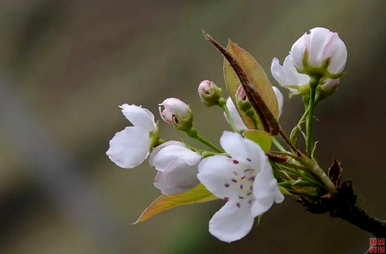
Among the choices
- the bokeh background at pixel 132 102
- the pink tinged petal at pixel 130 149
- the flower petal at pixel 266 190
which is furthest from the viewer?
the bokeh background at pixel 132 102

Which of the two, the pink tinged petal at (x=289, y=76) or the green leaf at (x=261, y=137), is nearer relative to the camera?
the green leaf at (x=261, y=137)

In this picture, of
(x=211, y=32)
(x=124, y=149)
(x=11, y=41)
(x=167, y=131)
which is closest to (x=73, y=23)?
(x=11, y=41)

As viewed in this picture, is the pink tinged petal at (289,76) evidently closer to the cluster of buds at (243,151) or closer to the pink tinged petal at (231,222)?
the cluster of buds at (243,151)

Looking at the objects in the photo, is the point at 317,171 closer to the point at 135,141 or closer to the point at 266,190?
the point at 266,190

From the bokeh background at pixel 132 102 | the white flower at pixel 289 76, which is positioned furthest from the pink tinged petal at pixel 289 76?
the bokeh background at pixel 132 102

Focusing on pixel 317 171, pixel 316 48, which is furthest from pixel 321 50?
pixel 317 171

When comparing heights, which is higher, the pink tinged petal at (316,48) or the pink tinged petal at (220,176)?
the pink tinged petal at (316,48)

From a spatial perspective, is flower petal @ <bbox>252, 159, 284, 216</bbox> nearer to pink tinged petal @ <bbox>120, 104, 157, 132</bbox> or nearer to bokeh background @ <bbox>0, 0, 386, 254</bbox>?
pink tinged petal @ <bbox>120, 104, 157, 132</bbox>
